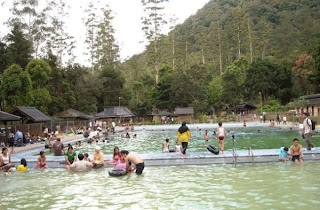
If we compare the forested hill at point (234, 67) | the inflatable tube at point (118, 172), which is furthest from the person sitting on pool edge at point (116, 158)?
the forested hill at point (234, 67)

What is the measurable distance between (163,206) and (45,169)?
719cm

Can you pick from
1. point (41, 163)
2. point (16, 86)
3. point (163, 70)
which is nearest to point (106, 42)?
point (163, 70)

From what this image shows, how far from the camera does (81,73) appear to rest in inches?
2014

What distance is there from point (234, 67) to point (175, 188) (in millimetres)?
57255

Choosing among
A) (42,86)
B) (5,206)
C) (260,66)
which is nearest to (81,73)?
(42,86)

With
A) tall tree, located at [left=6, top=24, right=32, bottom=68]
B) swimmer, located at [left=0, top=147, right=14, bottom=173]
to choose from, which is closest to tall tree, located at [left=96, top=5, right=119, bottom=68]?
tall tree, located at [left=6, top=24, right=32, bottom=68]

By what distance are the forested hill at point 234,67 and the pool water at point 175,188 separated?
132 ft

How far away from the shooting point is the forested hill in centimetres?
5800

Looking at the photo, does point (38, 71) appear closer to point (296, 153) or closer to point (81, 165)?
point (81, 165)

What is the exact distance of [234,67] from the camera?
6309cm

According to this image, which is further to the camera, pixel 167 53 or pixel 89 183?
pixel 167 53

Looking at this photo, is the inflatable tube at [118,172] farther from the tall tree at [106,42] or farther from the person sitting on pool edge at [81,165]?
the tall tree at [106,42]

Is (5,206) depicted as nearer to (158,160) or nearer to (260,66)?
(158,160)

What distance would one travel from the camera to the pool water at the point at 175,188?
23.6 ft
